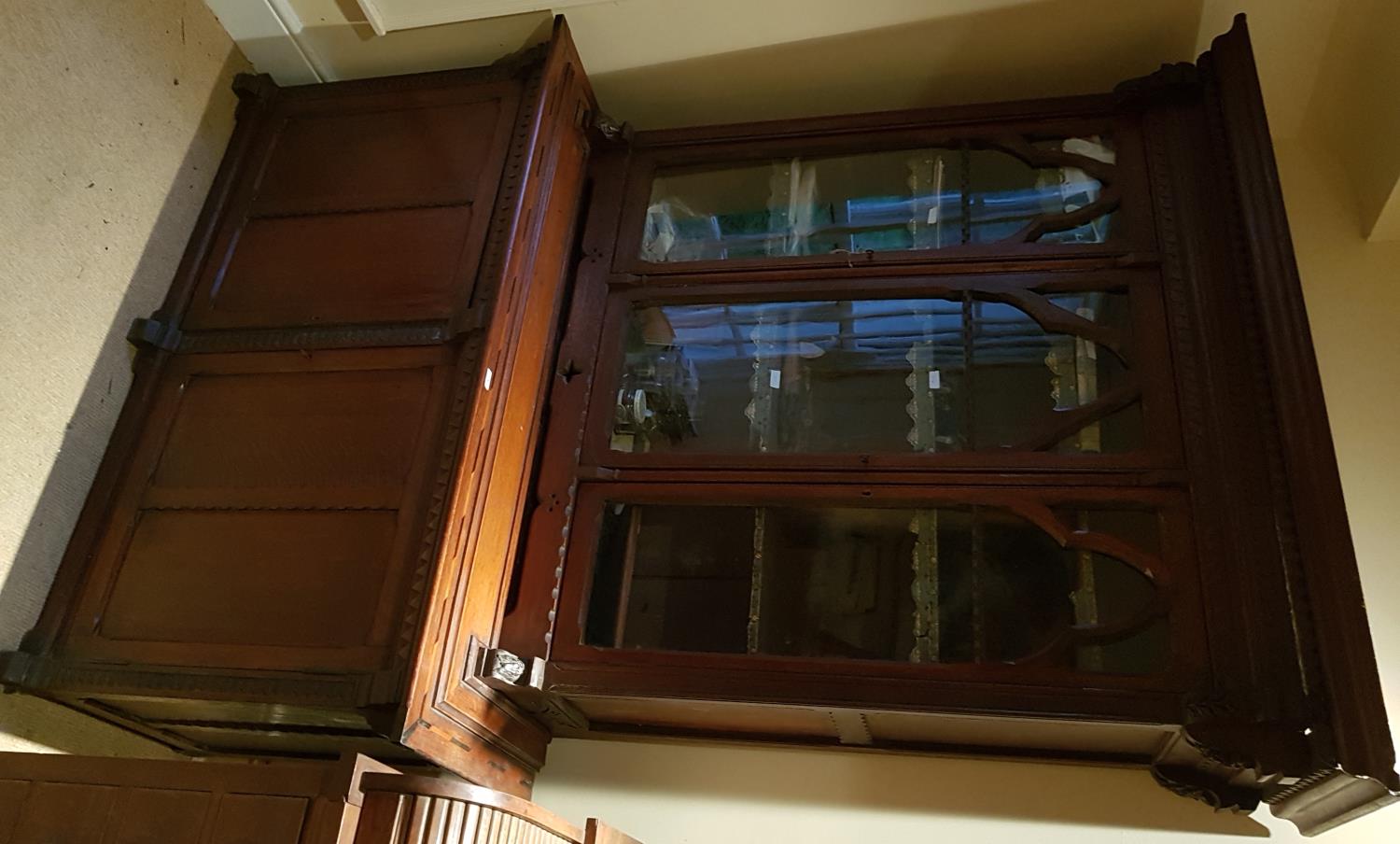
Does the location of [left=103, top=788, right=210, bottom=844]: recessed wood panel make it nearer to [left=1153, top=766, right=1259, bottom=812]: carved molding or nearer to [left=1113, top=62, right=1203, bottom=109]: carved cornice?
[left=1153, top=766, right=1259, bottom=812]: carved molding

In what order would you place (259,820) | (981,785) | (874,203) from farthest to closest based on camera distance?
(874,203)
(981,785)
(259,820)

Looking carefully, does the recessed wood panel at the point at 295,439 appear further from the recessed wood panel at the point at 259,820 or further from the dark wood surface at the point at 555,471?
the recessed wood panel at the point at 259,820

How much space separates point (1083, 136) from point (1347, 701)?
37.3 inches

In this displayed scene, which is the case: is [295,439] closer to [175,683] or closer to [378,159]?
[175,683]

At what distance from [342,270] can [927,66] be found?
1.00 m

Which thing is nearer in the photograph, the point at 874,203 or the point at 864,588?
the point at 864,588

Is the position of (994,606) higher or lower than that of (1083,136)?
lower

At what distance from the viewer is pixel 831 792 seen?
1414mm

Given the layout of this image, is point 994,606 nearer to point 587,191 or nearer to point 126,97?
point 587,191

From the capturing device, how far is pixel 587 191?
70.0 inches

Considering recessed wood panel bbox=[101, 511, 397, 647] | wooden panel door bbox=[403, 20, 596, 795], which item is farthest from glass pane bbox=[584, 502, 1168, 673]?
recessed wood panel bbox=[101, 511, 397, 647]

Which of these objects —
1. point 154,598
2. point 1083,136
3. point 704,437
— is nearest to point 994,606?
point 704,437

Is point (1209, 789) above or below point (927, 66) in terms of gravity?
below

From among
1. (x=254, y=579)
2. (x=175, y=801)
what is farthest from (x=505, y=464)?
(x=175, y=801)
